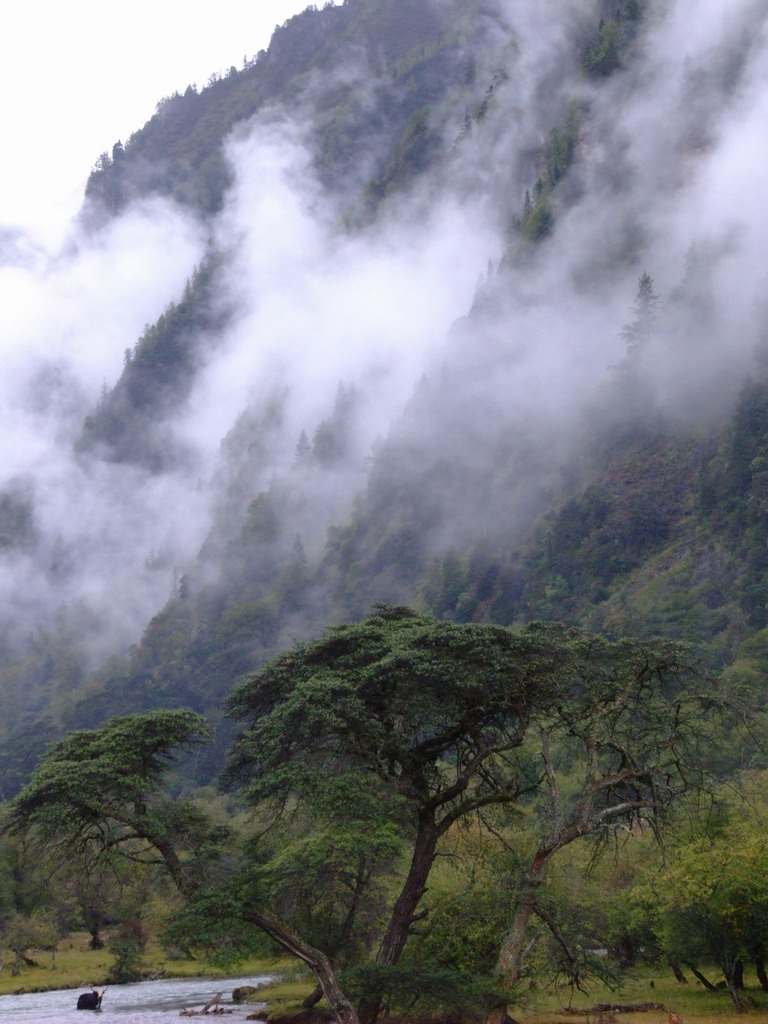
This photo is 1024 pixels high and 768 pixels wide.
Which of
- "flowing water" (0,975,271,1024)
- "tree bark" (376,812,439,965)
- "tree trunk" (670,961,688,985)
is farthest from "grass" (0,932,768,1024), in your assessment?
"tree bark" (376,812,439,965)

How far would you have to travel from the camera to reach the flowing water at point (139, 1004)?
55.8 meters

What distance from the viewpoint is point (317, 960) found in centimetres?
2788

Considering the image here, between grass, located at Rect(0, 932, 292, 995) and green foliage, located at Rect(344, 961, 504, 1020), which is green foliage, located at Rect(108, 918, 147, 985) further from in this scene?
green foliage, located at Rect(344, 961, 504, 1020)

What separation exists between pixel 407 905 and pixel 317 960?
3.55 m

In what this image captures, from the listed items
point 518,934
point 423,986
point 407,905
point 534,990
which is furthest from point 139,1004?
point 518,934

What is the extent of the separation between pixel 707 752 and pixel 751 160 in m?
154

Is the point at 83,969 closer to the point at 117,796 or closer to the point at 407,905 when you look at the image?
the point at 407,905

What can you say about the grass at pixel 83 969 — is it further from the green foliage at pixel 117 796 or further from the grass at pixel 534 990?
the green foliage at pixel 117 796

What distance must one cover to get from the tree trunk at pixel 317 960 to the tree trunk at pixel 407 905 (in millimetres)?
1806

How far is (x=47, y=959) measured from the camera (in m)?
85.7

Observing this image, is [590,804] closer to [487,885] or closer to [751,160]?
[487,885]

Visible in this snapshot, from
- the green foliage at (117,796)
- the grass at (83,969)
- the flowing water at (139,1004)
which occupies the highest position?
the green foliage at (117,796)

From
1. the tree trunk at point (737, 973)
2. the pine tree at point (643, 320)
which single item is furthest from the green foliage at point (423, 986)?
the pine tree at point (643, 320)

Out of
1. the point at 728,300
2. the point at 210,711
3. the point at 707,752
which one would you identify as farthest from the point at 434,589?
the point at 707,752
